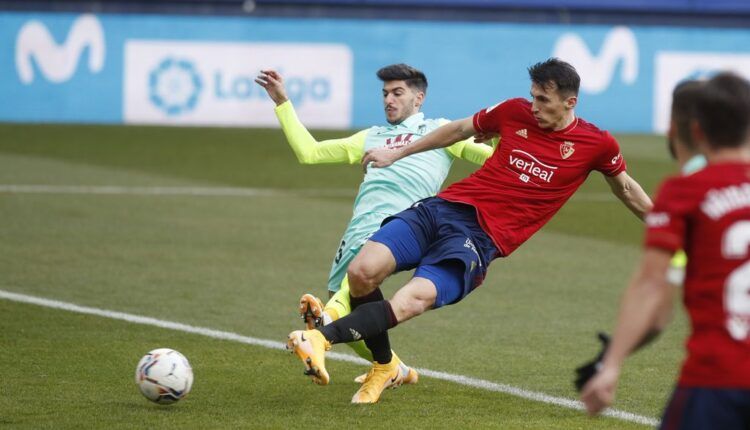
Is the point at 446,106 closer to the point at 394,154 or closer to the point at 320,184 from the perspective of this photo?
the point at 320,184

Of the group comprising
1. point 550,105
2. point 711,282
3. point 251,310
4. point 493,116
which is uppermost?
point 711,282

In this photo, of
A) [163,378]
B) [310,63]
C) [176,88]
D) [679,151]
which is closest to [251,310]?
[163,378]

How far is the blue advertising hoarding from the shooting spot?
28.8m

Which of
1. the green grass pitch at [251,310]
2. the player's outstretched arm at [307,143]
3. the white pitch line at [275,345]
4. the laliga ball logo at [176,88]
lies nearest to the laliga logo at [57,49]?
the laliga ball logo at [176,88]

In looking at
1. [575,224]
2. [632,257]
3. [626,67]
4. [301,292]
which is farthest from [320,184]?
[626,67]

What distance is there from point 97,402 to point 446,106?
79.8 feet

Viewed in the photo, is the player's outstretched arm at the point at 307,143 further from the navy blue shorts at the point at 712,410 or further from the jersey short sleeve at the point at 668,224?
the navy blue shorts at the point at 712,410

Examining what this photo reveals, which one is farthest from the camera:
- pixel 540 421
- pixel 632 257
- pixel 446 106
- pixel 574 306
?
pixel 446 106

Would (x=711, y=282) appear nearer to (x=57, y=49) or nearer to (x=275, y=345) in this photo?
(x=275, y=345)

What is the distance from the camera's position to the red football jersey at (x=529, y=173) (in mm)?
7262

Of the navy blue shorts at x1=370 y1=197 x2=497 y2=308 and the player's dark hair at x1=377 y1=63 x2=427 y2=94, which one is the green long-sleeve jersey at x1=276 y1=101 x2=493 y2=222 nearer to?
the player's dark hair at x1=377 y1=63 x2=427 y2=94

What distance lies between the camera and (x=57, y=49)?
28688 millimetres

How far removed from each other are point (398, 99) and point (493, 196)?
4.25 feet

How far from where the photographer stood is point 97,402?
23.3ft
